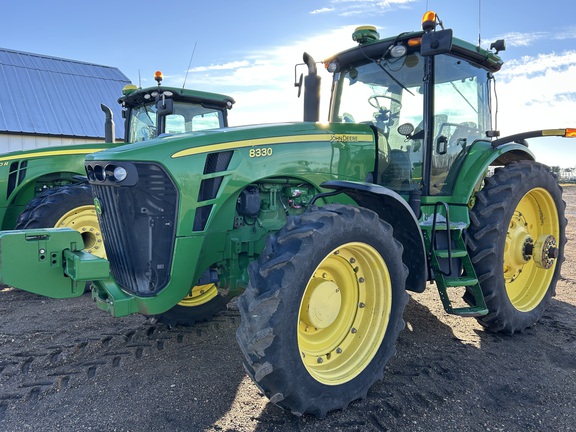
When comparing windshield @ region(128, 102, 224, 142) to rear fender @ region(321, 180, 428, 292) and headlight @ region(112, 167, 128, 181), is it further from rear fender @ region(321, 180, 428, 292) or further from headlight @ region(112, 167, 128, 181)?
rear fender @ region(321, 180, 428, 292)

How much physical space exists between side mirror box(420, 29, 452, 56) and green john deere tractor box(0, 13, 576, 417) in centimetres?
1

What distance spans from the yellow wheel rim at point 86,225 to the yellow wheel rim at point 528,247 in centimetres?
459

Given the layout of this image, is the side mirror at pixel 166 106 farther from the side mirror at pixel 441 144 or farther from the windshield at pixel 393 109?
the side mirror at pixel 441 144

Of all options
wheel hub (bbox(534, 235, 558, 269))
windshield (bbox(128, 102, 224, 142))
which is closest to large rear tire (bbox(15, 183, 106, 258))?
windshield (bbox(128, 102, 224, 142))

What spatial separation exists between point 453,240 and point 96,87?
19.7m

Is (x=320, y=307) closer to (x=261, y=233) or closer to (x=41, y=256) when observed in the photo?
(x=261, y=233)

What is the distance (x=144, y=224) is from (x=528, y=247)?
3516mm

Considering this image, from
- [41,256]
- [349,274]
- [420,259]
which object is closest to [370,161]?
[420,259]

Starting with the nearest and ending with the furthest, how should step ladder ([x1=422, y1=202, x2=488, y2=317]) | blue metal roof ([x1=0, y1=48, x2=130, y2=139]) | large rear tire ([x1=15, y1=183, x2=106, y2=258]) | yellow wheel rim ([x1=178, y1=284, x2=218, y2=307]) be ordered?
step ladder ([x1=422, y1=202, x2=488, y2=317]), yellow wheel rim ([x1=178, y1=284, x2=218, y2=307]), large rear tire ([x1=15, y1=183, x2=106, y2=258]), blue metal roof ([x1=0, y1=48, x2=130, y2=139])

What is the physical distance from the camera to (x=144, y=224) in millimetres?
2932

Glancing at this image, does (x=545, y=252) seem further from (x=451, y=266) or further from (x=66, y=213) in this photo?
(x=66, y=213)

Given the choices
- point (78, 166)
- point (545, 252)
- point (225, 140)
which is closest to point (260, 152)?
point (225, 140)

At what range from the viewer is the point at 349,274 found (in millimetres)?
3082

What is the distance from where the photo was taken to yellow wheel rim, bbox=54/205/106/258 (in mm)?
5566
